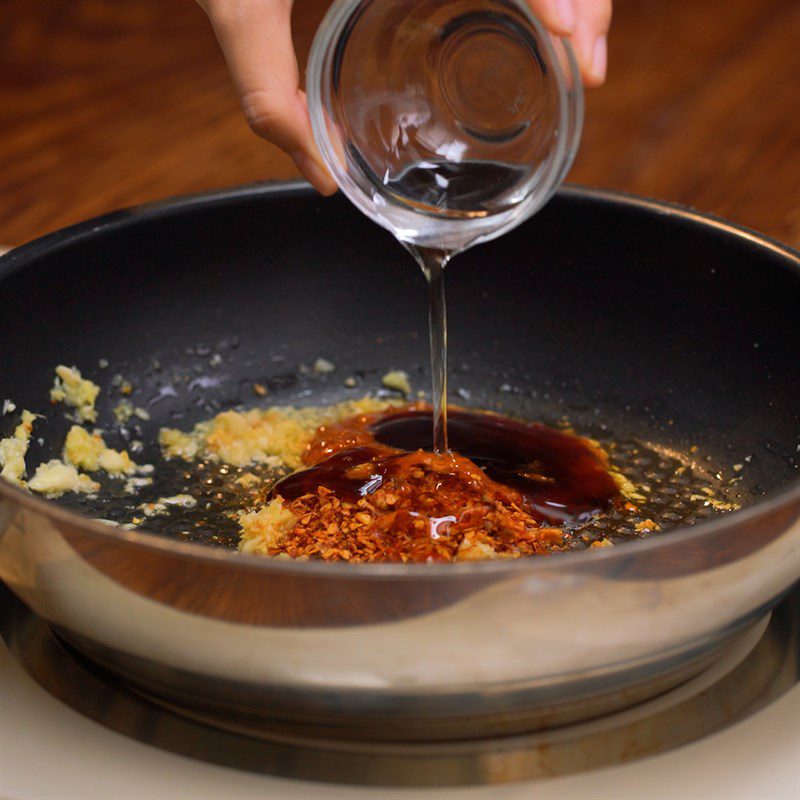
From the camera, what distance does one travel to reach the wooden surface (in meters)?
1.34

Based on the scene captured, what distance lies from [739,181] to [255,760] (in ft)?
3.41

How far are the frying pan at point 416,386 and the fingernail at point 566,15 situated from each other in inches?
10.9

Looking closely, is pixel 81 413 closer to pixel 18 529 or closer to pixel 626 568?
pixel 18 529

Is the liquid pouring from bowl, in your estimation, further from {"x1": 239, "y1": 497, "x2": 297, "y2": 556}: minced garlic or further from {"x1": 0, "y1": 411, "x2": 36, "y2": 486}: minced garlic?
{"x1": 0, "y1": 411, "x2": 36, "y2": 486}: minced garlic

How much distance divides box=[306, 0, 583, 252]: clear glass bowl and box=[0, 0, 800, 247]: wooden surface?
1.62ft

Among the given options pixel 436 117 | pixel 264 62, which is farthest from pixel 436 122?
pixel 264 62

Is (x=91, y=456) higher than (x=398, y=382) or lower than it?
lower

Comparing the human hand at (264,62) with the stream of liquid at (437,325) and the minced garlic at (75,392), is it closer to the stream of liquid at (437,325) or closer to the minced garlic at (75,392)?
the stream of liquid at (437,325)

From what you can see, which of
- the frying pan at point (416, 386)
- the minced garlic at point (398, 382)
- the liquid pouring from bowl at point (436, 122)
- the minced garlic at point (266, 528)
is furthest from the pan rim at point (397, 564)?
the minced garlic at point (398, 382)

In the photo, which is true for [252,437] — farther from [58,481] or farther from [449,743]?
[449,743]

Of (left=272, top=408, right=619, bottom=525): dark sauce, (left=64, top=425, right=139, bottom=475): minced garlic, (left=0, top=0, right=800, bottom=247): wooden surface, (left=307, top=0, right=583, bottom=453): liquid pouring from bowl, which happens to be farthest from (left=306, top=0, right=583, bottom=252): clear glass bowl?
(left=0, top=0, right=800, bottom=247): wooden surface

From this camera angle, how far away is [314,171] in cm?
80

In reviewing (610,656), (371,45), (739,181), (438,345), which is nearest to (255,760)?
(610,656)

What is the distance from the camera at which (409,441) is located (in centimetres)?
89
